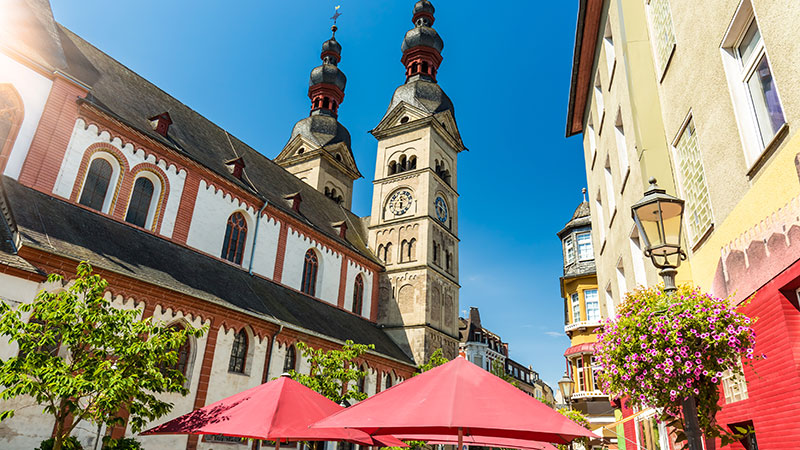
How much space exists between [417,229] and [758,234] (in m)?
28.1

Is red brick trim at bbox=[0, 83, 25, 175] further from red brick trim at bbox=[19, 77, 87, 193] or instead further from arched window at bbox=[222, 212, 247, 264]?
arched window at bbox=[222, 212, 247, 264]

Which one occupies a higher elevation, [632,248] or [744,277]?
[632,248]

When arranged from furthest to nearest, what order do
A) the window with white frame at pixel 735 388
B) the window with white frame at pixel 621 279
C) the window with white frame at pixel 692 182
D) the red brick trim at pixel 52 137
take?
the red brick trim at pixel 52 137 < the window with white frame at pixel 621 279 < the window with white frame at pixel 692 182 < the window with white frame at pixel 735 388

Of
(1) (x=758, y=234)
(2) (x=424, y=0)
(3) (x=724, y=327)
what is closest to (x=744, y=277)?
(1) (x=758, y=234)

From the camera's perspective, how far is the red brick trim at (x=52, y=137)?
48.6 feet

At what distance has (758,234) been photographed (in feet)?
17.9

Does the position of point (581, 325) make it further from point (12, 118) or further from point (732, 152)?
point (12, 118)

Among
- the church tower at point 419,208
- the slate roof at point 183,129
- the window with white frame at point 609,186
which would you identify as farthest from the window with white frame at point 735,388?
the church tower at point 419,208

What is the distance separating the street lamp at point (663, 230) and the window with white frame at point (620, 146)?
6437 mm

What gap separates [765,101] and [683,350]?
10.8 ft

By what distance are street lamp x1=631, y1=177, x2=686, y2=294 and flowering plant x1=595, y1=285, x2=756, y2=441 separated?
28 cm

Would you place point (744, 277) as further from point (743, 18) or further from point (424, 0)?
point (424, 0)

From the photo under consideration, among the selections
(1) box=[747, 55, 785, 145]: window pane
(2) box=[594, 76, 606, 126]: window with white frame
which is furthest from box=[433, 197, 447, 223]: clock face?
(1) box=[747, 55, 785, 145]: window pane

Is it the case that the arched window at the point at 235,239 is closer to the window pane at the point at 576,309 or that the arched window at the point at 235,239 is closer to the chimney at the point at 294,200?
the chimney at the point at 294,200
